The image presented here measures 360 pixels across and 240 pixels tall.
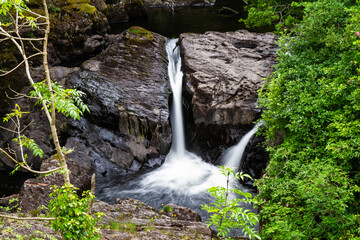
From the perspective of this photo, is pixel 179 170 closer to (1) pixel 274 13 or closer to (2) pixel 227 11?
(1) pixel 274 13

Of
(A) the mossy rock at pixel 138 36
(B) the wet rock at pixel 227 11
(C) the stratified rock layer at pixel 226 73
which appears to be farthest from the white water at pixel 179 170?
(B) the wet rock at pixel 227 11

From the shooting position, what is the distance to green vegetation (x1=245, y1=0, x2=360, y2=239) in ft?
16.7

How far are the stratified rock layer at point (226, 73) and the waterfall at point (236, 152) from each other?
57 cm

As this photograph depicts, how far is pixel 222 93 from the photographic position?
13.0m

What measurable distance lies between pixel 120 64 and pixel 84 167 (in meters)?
5.51

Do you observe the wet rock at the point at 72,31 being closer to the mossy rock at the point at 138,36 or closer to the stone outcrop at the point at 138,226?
the mossy rock at the point at 138,36

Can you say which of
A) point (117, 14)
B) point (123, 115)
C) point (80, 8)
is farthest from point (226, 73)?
point (117, 14)

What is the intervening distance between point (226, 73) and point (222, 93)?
1298mm

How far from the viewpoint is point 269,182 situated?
21.1ft

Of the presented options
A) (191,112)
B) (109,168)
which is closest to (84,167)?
(109,168)

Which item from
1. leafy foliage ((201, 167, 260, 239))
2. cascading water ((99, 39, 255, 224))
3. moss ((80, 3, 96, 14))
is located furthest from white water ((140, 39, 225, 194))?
moss ((80, 3, 96, 14))

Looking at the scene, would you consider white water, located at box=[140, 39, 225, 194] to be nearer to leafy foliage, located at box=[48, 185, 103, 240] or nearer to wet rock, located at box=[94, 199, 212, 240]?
wet rock, located at box=[94, 199, 212, 240]

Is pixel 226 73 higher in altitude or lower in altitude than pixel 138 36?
lower

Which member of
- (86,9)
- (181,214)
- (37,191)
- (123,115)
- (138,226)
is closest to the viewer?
(138,226)
